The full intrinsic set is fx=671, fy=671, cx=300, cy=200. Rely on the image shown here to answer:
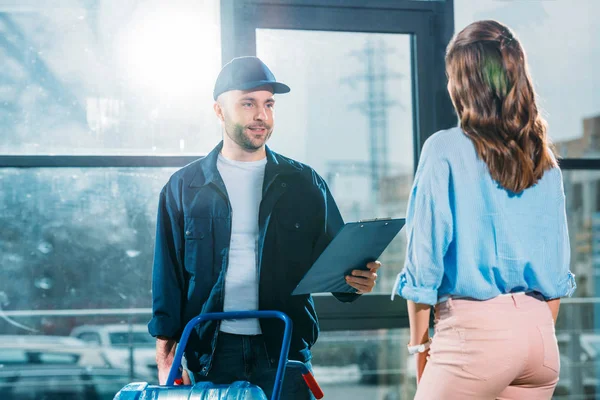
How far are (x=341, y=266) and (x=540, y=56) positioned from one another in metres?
1.75

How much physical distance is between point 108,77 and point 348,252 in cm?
147

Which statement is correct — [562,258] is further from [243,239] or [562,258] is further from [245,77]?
[245,77]

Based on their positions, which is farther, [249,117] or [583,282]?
[583,282]

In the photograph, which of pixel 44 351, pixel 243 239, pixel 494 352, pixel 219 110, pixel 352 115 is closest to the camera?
pixel 494 352

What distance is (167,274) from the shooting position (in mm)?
2254

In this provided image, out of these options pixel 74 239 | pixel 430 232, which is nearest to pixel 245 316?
pixel 430 232

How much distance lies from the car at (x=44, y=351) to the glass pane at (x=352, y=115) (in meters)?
1.18

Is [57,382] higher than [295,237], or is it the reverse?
[295,237]

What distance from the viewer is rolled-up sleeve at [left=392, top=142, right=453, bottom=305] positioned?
1515 millimetres

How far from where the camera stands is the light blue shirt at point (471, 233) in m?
1.50

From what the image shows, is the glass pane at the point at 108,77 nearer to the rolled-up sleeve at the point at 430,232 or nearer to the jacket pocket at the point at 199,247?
the jacket pocket at the point at 199,247

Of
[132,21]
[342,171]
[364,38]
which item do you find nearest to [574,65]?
[364,38]

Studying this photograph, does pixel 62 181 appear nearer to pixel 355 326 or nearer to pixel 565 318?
pixel 355 326

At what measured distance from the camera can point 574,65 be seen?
10.5 feet
